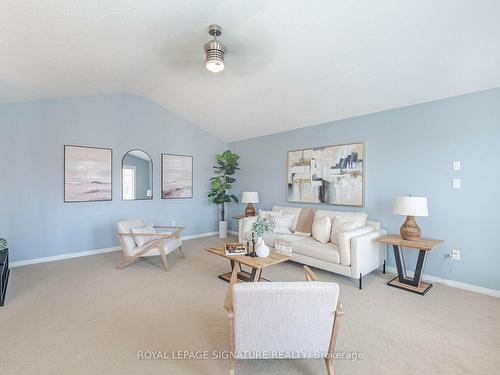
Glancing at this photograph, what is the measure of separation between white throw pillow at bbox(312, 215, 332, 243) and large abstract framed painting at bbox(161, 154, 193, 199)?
10.5ft

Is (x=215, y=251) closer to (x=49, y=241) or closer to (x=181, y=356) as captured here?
(x=181, y=356)

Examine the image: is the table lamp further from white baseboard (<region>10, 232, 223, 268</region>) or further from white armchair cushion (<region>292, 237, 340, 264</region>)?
white baseboard (<region>10, 232, 223, 268</region>)

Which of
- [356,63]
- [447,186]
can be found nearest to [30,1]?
[356,63]

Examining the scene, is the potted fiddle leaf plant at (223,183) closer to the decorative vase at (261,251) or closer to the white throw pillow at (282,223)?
the white throw pillow at (282,223)

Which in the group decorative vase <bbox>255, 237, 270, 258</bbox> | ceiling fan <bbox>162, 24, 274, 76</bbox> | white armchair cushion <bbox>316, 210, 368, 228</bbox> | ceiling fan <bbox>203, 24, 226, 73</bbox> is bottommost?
decorative vase <bbox>255, 237, 270, 258</bbox>

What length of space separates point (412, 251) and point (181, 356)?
3281mm

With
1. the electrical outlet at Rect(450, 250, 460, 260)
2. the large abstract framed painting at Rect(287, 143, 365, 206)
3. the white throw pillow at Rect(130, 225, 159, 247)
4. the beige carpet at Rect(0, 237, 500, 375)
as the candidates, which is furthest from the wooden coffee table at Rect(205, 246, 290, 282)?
the electrical outlet at Rect(450, 250, 460, 260)

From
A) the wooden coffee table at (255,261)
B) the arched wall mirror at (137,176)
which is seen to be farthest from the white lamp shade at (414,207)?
the arched wall mirror at (137,176)

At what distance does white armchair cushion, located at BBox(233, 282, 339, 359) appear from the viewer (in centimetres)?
142

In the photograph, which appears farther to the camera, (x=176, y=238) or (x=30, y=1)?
(x=176, y=238)

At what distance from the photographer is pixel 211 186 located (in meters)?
6.24

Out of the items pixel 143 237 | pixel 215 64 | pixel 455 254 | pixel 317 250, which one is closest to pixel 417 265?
pixel 455 254

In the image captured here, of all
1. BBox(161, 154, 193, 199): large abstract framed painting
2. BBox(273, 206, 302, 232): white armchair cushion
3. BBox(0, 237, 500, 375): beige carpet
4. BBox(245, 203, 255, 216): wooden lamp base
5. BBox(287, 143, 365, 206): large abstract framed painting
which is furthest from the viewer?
BBox(245, 203, 255, 216): wooden lamp base

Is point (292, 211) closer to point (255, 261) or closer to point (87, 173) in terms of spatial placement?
point (255, 261)
